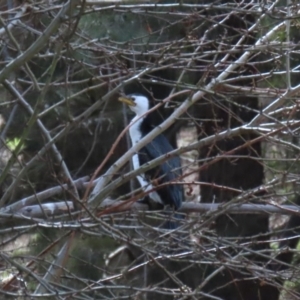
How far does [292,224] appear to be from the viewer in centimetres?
710

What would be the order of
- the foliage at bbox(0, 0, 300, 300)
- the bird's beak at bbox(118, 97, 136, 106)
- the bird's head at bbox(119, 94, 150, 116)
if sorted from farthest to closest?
the bird's head at bbox(119, 94, 150, 116), the bird's beak at bbox(118, 97, 136, 106), the foliage at bbox(0, 0, 300, 300)

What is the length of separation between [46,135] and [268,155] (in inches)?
152

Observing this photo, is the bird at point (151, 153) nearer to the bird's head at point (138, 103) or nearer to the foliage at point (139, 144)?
the bird's head at point (138, 103)

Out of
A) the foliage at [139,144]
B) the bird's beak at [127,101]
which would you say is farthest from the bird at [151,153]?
the foliage at [139,144]

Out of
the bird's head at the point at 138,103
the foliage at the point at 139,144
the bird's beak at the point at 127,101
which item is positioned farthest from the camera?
the bird's head at the point at 138,103

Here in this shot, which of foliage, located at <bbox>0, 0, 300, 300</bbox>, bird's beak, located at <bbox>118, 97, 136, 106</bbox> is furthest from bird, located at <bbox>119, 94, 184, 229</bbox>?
foliage, located at <bbox>0, 0, 300, 300</bbox>

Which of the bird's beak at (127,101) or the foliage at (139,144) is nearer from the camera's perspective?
the foliage at (139,144)

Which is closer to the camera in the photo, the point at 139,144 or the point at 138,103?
the point at 139,144

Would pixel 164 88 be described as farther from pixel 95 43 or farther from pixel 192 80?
pixel 95 43

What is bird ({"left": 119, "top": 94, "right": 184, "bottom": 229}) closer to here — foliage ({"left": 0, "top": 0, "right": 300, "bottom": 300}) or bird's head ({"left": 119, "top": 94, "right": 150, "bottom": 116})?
bird's head ({"left": 119, "top": 94, "right": 150, "bottom": 116})

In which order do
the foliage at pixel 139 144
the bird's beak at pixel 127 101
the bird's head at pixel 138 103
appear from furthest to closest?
the bird's head at pixel 138 103 → the bird's beak at pixel 127 101 → the foliage at pixel 139 144

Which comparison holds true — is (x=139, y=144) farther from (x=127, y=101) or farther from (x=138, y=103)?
(x=138, y=103)

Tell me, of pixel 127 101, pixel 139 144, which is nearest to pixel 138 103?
pixel 127 101

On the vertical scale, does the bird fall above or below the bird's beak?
below
